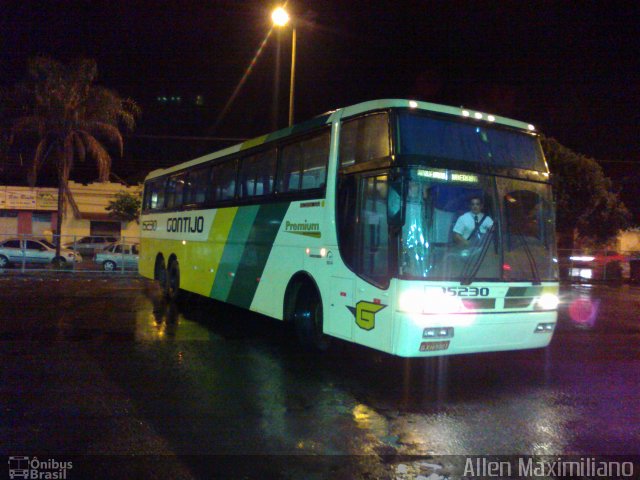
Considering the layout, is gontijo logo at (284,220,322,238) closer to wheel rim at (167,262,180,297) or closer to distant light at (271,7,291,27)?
wheel rim at (167,262,180,297)

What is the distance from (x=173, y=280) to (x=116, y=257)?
10835mm

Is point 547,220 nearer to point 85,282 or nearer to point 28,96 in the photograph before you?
point 85,282

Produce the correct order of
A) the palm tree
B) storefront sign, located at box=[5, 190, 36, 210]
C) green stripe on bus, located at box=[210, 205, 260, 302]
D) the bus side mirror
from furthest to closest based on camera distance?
1. storefront sign, located at box=[5, 190, 36, 210]
2. the palm tree
3. green stripe on bus, located at box=[210, 205, 260, 302]
4. the bus side mirror

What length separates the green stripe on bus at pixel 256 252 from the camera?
9.59 metres

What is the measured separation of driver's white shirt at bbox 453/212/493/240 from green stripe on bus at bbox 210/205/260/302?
4.32 metres

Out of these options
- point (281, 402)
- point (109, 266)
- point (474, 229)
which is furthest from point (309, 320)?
point (109, 266)

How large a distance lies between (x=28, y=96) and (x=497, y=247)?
25230 mm

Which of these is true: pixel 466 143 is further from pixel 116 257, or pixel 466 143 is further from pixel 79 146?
pixel 79 146

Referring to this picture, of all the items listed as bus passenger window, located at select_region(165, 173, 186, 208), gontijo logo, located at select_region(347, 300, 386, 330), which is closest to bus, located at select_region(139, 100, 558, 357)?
gontijo logo, located at select_region(347, 300, 386, 330)

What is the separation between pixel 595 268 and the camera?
2594cm

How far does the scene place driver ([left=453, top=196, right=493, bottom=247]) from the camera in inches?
272

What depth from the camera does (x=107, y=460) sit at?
466 cm

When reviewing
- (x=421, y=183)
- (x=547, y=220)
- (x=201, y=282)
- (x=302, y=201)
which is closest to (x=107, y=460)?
(x=421, y=183)

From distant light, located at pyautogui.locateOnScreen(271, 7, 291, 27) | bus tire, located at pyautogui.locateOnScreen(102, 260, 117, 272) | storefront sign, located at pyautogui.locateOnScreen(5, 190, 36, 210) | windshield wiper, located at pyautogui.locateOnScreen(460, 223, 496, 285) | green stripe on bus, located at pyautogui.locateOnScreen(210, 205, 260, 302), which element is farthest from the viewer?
storefront sign, located at pyautogui.locateOnScreen(5, 190, 36, 210)
